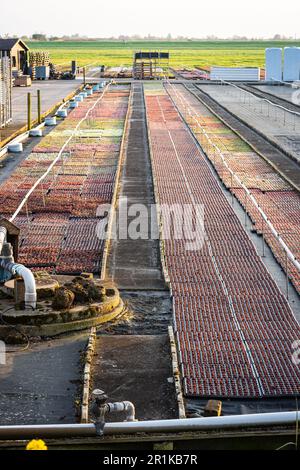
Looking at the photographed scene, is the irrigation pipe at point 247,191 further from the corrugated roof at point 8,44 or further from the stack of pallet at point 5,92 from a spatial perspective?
the corrugated roof at point 8,44

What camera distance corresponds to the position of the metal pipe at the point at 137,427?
8.29 metres

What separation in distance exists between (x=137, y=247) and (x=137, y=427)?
933 centimetres

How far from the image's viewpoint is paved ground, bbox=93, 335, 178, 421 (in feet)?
33.8

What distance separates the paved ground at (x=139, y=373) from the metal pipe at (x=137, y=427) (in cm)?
134

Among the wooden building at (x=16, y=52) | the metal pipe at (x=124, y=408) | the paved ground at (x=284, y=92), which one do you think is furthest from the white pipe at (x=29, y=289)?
the wooden building at (x=16, y=52)

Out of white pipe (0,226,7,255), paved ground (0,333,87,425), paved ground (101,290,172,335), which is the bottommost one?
paved ground (0,333,87,425)

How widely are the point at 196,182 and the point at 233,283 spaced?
9.97m

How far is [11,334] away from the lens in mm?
12227

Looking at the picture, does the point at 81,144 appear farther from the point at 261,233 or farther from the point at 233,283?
the point at 233,283

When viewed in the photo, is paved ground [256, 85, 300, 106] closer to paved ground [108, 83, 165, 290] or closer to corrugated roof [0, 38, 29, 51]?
corrugated roof [0, 38, 29, 51]

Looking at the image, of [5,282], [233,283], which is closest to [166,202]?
[233,283]

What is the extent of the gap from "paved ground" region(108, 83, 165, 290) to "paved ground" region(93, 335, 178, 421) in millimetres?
2627

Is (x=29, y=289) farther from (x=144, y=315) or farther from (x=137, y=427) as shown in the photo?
(x=137, y=427)


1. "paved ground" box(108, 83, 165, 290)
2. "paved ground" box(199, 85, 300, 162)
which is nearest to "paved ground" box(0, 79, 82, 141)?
"paved ground" box(108, 83, 165, 290)
